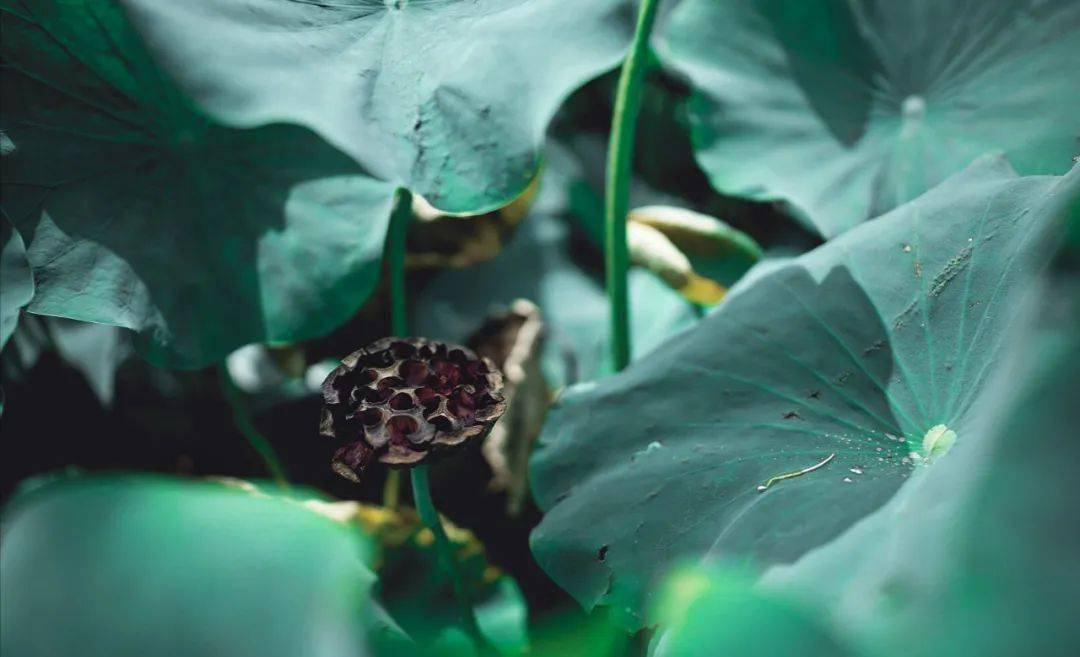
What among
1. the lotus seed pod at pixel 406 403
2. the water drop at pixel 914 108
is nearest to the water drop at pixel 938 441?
the lotus seed pod at pixel 406 403

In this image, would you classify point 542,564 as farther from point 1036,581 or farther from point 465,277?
point 465,277

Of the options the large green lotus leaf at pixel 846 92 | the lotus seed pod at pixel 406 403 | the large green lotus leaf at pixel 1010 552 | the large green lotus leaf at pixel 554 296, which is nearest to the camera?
the large green lotus leaf at pixel 1010 552

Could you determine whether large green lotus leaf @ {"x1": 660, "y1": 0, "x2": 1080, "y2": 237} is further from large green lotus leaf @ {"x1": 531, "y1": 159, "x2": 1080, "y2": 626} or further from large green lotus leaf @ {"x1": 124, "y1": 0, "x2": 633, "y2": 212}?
large green lotus leaf @ {"x1": 124, "y1": 0, "x2": 633, "y2": 212}

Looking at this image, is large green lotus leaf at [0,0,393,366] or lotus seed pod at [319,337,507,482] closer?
lotus seed pod at [319,337,507,482]

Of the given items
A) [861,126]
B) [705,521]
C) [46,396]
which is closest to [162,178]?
[46,396]

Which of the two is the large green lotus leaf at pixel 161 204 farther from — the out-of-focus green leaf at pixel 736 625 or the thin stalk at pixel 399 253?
the out-of-focus green leaf at pixel 736 625

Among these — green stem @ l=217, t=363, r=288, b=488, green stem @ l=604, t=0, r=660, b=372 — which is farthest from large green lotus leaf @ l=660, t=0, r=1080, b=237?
green stem @ l=217, t=363, r=288, b=488
